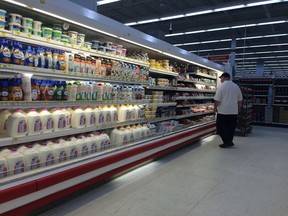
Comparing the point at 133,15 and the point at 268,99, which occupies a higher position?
the point at 133,15

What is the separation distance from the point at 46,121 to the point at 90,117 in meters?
0.66

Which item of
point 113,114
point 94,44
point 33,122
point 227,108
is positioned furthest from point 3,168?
point 227,108

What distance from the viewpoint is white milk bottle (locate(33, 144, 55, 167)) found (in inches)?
99.8

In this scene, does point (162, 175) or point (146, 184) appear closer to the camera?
point (146, 184)

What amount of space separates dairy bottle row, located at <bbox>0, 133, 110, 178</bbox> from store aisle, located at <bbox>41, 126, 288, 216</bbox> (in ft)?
1.60

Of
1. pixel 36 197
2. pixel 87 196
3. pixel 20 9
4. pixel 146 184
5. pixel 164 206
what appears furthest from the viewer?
pixel 146 184

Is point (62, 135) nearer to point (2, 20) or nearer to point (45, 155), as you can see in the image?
point (45, 155)

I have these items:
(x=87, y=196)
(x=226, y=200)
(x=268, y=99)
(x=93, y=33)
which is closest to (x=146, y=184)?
(x=87, y=196)

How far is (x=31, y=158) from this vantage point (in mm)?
2422

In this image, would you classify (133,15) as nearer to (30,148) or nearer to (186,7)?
A: (186,7)

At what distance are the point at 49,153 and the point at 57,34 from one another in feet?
4.18

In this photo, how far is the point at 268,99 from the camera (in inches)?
430

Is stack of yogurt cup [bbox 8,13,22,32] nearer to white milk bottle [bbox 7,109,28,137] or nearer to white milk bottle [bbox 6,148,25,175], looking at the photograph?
white milk bottle [bbox 7,109,28,137]

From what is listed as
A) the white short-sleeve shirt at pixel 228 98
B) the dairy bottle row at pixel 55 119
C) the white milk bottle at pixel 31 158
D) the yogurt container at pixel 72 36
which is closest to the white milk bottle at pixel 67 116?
the dairy bottle row at pixel 55 119
